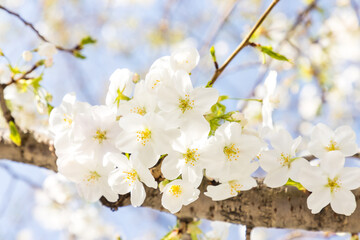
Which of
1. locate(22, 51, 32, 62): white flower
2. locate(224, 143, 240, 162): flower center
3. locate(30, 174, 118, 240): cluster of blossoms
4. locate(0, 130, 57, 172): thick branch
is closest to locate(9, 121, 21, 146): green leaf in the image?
locate(0, 130, 57, 172): thick branch

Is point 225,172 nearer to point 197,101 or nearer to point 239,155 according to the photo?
point 239,155

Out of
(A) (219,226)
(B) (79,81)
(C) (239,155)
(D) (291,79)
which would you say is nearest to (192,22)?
(B) (79,81)

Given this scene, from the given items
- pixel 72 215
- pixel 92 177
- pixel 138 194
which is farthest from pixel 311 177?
pixel 72 215

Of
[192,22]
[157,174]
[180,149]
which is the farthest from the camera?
[192,22]

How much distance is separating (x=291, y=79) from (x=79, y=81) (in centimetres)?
209

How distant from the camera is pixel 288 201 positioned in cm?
88

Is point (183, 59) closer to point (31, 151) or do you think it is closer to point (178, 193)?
point (178, 193)

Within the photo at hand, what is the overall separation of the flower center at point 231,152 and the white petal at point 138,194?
0.66 ft

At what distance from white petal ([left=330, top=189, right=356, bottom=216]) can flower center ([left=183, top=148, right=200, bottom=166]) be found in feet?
1.01

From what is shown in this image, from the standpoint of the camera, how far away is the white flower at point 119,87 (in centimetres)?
76

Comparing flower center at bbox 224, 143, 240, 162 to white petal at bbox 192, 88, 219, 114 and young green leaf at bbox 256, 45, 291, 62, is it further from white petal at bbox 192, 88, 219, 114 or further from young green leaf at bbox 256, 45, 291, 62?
young green leaf at bbox 256, 45, 291, 62

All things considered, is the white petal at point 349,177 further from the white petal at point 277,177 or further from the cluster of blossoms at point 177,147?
the white petal at point 277,177

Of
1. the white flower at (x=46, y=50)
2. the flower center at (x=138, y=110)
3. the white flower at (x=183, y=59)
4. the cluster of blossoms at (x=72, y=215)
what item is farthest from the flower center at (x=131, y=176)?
the cluster of blossoms at (x=72, y=215)

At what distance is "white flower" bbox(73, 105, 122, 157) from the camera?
2.28ft
